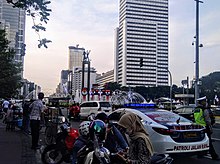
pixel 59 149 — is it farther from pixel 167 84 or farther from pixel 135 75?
pixel 167 84

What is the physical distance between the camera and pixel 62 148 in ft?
26.8

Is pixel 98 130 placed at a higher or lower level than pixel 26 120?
higher

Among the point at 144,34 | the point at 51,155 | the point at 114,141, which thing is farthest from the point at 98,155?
the point at 144,34

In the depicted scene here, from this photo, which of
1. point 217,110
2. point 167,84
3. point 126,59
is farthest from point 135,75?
point 217,110

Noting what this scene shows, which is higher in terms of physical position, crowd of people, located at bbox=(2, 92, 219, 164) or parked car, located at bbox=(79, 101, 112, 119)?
crowd of people, located at bbox=(2, 92, 219, 164)

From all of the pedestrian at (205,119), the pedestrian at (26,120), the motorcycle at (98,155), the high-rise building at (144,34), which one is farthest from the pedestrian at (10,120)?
the high-rise building at (144,34)

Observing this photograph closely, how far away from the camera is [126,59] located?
2844 inches

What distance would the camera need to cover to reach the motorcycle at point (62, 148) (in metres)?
7.95

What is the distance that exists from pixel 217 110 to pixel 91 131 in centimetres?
2706

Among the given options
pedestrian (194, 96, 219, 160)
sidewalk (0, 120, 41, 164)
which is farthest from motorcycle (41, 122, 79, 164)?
pedestrian (194, 96, 219, 160)

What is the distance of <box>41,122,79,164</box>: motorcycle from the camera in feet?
26.1

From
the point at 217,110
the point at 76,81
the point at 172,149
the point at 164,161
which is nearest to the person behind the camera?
the point at 164,161

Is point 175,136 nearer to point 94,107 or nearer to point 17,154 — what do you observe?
point 17,154

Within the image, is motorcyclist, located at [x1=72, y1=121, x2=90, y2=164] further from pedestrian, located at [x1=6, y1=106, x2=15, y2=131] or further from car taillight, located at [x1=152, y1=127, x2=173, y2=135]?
pedestrian, located at [x1=6, y1=106, x2=15, y2=131]
